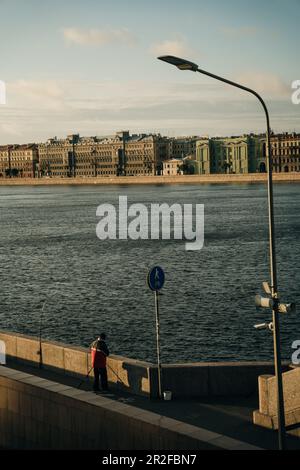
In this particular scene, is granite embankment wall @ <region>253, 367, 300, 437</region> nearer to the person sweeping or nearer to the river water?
the person sweeping

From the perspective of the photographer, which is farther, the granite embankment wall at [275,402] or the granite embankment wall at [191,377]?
the granite embankment wall at [191,377]

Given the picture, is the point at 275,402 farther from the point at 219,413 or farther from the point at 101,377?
the point at 101,377

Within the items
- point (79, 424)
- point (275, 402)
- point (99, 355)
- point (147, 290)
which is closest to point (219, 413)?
point (275, 402)

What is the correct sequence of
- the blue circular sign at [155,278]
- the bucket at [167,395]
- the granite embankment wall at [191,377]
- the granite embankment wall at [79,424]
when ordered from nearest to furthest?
the granite embankment wall at [79,424] → the bucket at [167,395] → the granite embankment wall at [191,377] → the blue circular sign at [155,278]

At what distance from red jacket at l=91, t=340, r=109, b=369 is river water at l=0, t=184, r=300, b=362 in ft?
30.9

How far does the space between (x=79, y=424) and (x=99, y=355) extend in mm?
2053

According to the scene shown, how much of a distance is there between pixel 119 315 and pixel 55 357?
50.3 ft

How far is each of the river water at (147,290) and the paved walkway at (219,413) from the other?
9729mm

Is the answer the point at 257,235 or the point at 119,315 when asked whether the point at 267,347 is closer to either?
the point at 119,315

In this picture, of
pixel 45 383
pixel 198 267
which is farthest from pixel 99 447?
pixel 198 267

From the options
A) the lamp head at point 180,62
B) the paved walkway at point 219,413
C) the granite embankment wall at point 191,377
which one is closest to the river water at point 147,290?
the granite embankment wall at point 191,377

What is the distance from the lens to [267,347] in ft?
73.8

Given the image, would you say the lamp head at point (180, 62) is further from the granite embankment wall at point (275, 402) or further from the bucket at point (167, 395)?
the bucket at point (167, 395)

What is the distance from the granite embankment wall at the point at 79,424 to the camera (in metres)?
8.80
